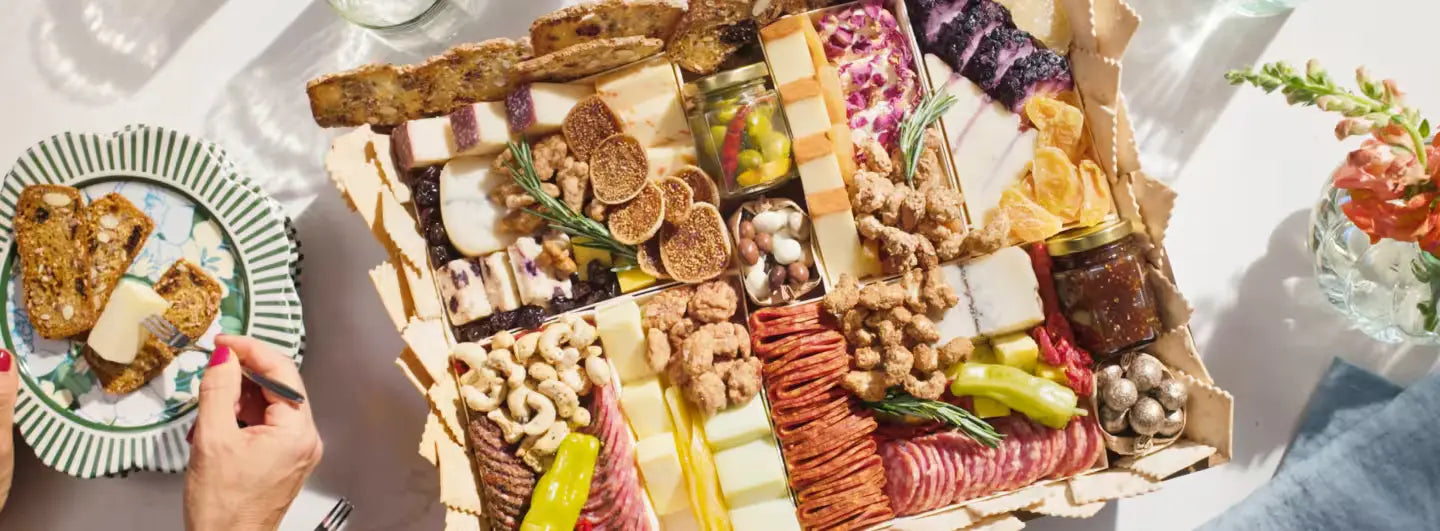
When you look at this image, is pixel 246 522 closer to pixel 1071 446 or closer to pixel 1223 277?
pixel 1071 446

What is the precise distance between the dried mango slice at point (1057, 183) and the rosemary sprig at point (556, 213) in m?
0.85

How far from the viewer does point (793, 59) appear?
1949mm

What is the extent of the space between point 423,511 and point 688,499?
2.23 feet

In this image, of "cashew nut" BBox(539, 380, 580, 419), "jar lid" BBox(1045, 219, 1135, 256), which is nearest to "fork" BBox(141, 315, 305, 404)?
"cashew nut" BBox(539, 380, 580, 419)

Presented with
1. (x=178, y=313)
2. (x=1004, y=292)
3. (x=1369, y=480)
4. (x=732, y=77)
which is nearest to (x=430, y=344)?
(x=178, y=313)

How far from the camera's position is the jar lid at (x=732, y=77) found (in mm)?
1965

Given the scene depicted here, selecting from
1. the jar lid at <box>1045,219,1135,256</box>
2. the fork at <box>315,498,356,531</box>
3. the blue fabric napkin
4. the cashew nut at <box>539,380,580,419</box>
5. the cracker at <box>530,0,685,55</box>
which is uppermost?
the cracker at <box>530,0,685,55</box>

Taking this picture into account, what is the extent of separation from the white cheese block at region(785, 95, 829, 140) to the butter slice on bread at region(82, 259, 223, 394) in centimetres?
126

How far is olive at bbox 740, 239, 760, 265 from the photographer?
1.95 metres

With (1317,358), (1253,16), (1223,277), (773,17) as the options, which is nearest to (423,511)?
(773,17)

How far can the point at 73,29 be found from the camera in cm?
233

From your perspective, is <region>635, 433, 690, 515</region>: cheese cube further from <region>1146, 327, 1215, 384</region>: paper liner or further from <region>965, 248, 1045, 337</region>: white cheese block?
<region>1146, 327, 1215, 384</region>: paper liner

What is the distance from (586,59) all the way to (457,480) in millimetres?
867

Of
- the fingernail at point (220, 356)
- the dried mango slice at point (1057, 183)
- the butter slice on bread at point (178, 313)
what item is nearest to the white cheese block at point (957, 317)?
the dried mango slice at point (1057, 183)
